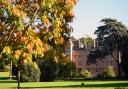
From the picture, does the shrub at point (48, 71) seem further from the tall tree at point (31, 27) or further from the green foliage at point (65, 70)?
the tall tree at point (31, 27)

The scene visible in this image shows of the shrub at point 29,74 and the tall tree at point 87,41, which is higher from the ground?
the tall tree at point 87,41

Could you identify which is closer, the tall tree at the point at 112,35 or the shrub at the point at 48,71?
the shrub at the point at 48,71

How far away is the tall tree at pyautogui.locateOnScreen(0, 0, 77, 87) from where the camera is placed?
1878cm

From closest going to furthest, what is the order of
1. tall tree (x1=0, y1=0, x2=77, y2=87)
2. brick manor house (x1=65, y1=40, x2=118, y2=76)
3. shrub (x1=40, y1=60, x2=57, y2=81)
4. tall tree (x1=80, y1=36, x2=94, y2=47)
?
tall tree (x1=0, y1=0, x2=77, y2=87) < shrub (x1=40, y1=60, x2=57, y2=81) < brick manor house (x1=65, y1=40, x2=118, y2=76) < tall tree (x1=80, y1=36, x2=94, y2=47)

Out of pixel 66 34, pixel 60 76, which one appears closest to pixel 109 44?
pixel 60 76

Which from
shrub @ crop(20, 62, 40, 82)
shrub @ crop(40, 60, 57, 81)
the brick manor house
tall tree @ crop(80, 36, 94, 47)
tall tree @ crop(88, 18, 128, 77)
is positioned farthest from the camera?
tall tree @ crop(80, 36, 94, 47)

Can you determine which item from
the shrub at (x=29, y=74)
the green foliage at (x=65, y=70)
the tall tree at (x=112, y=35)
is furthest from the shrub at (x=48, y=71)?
the tall tree at (x=112, y=35)

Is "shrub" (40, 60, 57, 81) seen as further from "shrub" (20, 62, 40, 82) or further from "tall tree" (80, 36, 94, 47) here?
"tall tree" (80, 36, 94, 47)

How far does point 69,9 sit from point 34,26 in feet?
6.10

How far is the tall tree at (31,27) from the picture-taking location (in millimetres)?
18781

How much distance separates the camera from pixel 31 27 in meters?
19.9

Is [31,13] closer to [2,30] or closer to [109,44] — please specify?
[2,30]

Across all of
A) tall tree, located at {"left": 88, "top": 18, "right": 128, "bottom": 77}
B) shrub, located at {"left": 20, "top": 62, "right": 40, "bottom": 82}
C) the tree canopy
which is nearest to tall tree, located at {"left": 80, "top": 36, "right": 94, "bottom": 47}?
tall tree, located at {"left": 88, "top": 18, "right": 128, "bottom": 77}

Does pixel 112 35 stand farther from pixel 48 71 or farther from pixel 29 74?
pixel 29 74
